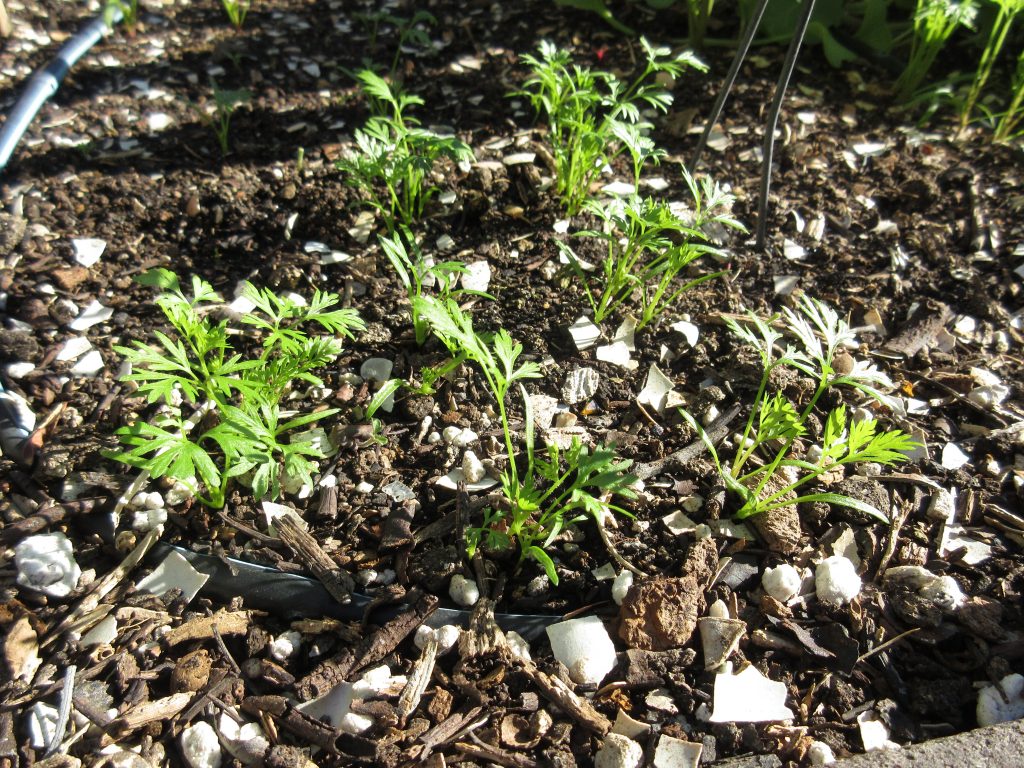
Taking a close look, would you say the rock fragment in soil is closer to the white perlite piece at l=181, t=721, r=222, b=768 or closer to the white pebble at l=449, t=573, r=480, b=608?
the white pebble at l=449, t=573, r=480, b=608

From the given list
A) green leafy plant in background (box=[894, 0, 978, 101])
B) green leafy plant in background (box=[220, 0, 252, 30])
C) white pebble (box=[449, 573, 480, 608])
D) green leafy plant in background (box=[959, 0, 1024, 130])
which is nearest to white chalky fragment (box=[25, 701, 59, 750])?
white pebble (box=[449, 573, 480, 608])

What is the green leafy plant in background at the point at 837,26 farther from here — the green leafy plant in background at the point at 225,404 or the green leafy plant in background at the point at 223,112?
the green leafy plant in background at the point at 225,404

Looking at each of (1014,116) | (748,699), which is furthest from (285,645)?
(1014,116)

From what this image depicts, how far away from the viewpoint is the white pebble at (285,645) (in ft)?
4.66

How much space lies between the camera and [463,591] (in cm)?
150

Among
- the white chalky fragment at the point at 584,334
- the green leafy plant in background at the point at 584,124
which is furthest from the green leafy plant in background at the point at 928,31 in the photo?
the white chalky fragment at the point at 584,334

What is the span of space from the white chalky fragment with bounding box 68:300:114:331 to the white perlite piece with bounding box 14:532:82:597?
629 mm

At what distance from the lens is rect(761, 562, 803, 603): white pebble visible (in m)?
1.52

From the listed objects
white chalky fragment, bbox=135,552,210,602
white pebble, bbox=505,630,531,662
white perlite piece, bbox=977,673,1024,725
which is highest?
white perlite piece, bbox=977,673,1024,725

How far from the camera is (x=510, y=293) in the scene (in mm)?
2078

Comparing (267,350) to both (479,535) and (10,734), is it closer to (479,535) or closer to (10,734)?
(479,535)

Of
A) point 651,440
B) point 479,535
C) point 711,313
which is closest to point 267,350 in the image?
point 479,535

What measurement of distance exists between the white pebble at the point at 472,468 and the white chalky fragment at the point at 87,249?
1231 millimetres

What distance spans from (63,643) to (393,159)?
4.54ft
